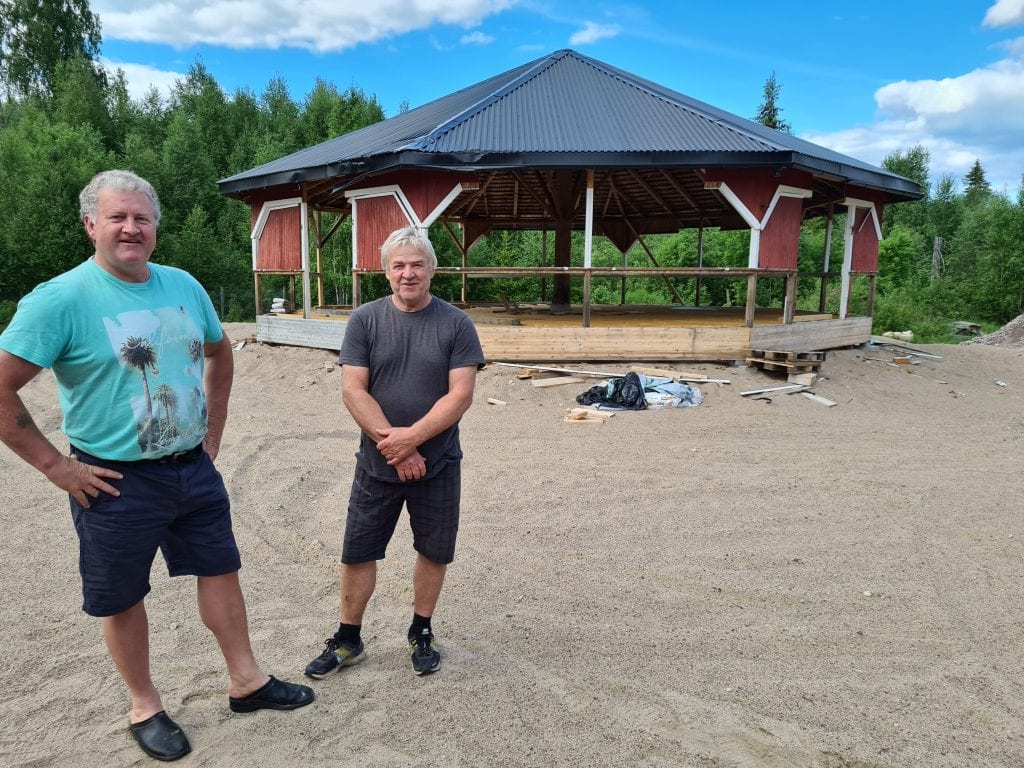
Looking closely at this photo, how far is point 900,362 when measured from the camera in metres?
12.0

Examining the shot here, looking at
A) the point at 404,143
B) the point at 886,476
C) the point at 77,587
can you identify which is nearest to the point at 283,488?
the point at 77,587

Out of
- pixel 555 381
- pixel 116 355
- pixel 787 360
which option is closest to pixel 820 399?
pixel 787 360

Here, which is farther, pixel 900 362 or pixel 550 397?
pixel 900 362

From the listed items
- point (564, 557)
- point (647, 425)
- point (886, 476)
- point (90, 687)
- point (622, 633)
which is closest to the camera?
point (90, 687)

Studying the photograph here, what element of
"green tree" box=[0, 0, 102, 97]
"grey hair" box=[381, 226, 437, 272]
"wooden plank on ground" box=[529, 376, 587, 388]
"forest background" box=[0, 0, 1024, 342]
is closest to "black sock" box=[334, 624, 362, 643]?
"grey hair" box=[381, 226, 437, 272]

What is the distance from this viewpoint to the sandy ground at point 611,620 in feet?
8.30

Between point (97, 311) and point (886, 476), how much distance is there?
20.4ft

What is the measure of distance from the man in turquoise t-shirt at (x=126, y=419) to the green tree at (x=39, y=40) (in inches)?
1673

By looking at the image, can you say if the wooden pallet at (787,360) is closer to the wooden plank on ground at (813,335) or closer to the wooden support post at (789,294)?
the wooden plank on ground at (813,335)

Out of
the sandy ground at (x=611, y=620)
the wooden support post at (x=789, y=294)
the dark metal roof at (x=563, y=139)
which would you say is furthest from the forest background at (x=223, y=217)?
the sandy ground at (x=611, y=620)

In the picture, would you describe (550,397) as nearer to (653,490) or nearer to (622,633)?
(653,490)

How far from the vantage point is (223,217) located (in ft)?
98.7

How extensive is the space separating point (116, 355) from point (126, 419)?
220mm

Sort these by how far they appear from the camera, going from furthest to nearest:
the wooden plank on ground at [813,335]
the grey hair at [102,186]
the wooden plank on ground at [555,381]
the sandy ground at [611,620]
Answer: the wooden plank on ground at [813,335]
the wooden plank on ground at [555,381]
the sandy ground at [611,620]
the grey hair at [102,186]
